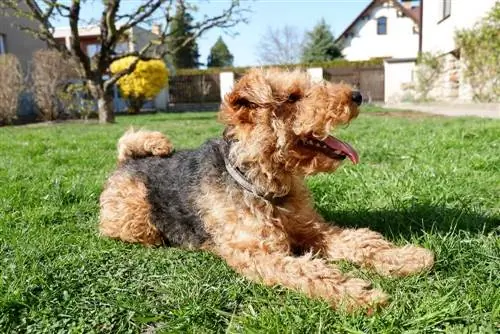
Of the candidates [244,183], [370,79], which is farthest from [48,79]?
[244,183]

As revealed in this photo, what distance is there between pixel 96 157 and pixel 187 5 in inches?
556

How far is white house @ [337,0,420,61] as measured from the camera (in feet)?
173

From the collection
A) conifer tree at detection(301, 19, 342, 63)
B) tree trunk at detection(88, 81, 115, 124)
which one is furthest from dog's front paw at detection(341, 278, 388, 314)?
conifer tree at detection(301, 19, 342, 63)

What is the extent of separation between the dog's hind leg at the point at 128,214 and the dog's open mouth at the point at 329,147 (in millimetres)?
1532

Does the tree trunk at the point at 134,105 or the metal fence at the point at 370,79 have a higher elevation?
the metal fence at the point at 370,79

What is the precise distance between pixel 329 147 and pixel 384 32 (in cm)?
5534

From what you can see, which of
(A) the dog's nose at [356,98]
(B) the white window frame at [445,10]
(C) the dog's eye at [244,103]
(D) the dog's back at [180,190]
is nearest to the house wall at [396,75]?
(B) the white window frame at [445,10]

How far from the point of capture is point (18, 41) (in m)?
27.6

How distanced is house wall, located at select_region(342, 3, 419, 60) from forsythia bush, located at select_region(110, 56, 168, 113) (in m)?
31.7

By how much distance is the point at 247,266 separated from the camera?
9.70 ft

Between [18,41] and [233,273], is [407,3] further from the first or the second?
[233,273]

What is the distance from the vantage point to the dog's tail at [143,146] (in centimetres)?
439

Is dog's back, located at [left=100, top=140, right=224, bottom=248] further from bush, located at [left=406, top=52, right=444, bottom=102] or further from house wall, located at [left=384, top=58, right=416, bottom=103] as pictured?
house wall, located at [left=384, top=58, right=416, bottom=103]

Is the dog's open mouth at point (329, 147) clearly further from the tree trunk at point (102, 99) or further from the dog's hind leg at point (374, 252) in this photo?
the tree trunk at point (102, 99)
